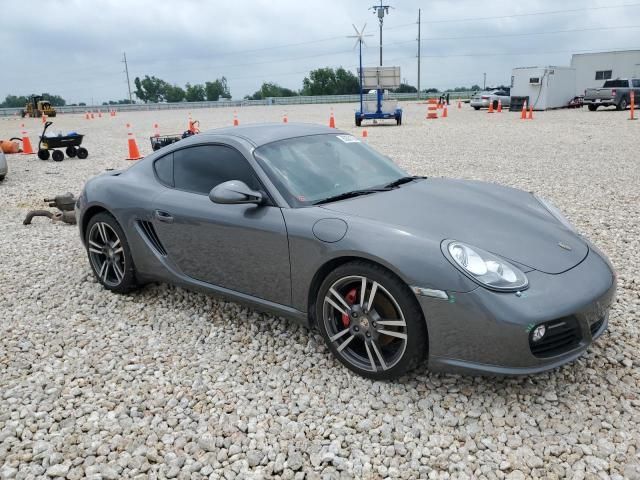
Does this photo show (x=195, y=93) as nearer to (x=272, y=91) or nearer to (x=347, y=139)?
(x=272, y=91)

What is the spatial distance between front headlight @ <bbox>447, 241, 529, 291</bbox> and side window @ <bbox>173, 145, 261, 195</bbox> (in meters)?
1.37

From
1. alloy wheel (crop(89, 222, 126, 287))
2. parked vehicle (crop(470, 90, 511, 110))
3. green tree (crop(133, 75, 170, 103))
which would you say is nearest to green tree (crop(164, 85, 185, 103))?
green tree (crop(133, 75, 170, 103))

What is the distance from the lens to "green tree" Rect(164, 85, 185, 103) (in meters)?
109

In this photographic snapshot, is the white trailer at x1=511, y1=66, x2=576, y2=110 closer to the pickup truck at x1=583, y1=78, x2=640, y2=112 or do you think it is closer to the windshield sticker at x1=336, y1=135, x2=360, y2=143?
the pickup truck at x1=583, y1=78, x2=640, y2=112

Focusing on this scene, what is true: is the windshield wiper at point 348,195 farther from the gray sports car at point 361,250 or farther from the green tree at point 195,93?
the green tree at point 195,93

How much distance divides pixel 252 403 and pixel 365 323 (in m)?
0.76

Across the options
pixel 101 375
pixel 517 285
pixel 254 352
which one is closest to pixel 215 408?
pixel 254 352

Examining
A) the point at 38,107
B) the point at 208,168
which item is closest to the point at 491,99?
the point at 208,168

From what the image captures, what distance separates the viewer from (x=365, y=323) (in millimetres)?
2869

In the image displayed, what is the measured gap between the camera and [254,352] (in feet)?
11.1

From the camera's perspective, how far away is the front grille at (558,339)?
251 cm

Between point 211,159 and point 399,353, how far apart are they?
6.27ft

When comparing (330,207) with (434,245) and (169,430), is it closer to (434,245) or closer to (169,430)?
(434,245)

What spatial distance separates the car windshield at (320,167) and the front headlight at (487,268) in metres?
0.98
